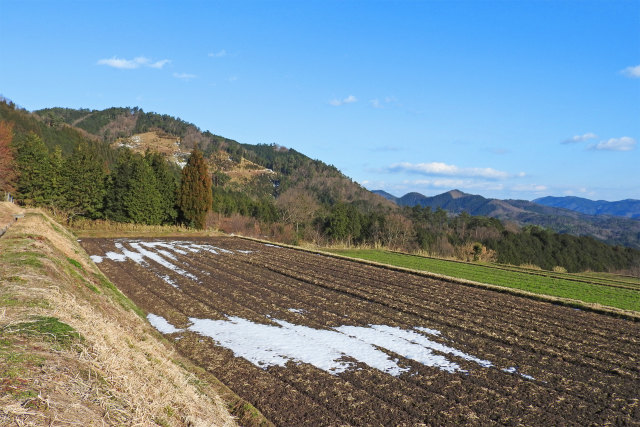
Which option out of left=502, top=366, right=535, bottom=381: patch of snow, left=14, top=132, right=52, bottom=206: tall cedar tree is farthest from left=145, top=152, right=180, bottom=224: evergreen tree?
left=502, top=366, right=535, bottom=381: patch of snow

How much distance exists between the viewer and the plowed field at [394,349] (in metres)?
6.68

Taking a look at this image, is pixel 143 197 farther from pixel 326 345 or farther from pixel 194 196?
pixel 326 345

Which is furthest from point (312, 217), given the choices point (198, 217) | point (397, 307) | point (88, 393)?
point (88, 393)

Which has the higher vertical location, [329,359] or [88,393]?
[88,393]

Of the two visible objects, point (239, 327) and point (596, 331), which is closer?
point (239, 327)

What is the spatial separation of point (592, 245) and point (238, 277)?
82.8 meters

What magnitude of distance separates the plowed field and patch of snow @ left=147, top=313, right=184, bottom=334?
0.03m

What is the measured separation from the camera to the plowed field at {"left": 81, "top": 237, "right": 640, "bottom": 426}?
6.68 metres

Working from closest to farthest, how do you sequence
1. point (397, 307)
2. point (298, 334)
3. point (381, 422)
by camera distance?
point (381, 422)
point (298, 334)
point (397, 307)

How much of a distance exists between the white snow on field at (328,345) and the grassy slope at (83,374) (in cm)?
164

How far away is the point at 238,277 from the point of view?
1822cm

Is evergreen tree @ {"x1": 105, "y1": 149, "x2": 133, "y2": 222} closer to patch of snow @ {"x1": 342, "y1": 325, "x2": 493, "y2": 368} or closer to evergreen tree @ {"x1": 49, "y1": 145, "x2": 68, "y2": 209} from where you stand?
evergreen tree @ {"x1": 49, "y1": 145, "x2": 68, "y2": 209}

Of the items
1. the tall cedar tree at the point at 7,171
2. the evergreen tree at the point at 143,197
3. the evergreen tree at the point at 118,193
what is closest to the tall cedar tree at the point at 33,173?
the tall cedar tree at the point at 7,171

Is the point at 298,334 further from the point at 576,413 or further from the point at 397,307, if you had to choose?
the point at 576,413
